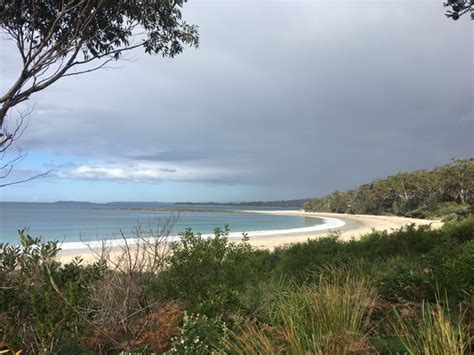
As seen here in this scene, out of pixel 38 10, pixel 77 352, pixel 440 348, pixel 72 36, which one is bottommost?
pixel 77 352

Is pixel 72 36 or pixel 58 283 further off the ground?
pixel 72 36

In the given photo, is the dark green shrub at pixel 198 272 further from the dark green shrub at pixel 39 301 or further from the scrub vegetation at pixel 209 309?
the dark green shrub at pixel 39 301

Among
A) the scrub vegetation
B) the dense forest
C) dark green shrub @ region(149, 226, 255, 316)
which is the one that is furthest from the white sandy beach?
the dense forest

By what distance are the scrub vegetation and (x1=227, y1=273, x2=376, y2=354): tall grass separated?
11 mm

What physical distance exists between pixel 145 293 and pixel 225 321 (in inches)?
50.7

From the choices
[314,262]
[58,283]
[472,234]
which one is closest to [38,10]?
[58,283]

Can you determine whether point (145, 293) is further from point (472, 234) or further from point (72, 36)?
point (472, 234)

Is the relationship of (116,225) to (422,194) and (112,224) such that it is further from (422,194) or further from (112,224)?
(422,194)

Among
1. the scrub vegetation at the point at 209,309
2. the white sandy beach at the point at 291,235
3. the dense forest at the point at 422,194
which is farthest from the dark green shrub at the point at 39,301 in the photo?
the dense forest at the point at 422,194

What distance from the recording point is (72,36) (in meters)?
6.48

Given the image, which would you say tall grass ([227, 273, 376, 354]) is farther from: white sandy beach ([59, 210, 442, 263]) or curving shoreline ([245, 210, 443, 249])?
curving shoreline ([245, 210, 443, 249])

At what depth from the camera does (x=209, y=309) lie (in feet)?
14.7

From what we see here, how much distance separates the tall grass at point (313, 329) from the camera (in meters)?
2.88

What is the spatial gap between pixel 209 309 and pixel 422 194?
7922cm
